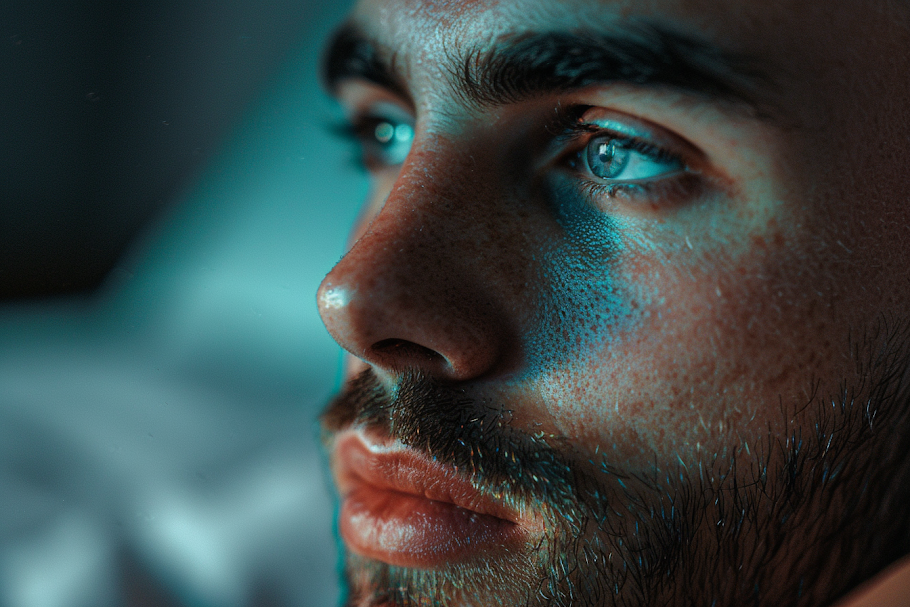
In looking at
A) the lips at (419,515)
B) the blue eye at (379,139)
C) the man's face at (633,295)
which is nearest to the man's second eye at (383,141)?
the blue eye at (379,139)

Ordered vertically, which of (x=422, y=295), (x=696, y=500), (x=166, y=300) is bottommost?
(x=696, y=500)

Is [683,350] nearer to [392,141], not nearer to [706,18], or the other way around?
[706,18]

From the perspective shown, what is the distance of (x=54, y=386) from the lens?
1.72 feet

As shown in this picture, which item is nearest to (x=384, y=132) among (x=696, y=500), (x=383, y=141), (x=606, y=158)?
(x=383, y=141)

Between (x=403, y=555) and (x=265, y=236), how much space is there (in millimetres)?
254

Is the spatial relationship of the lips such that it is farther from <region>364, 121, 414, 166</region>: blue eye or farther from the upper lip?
<region>364, 121, 414, 166</region>: blue eye

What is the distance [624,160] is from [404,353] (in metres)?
0.15

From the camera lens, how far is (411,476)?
371 millimetres

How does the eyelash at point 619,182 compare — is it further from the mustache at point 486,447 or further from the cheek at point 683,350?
the mustache at point 486,447

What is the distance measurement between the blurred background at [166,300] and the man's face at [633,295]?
15 cm

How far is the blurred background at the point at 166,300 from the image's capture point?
1.52 feet

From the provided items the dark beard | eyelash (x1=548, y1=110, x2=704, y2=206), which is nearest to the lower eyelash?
eyelash (x1=548, y1=110, x2=704, y2=206)

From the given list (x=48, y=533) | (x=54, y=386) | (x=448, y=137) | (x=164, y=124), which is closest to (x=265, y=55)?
(x=164, y=124)

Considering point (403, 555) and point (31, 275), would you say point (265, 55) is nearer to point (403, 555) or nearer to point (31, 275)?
point (31, 275)
